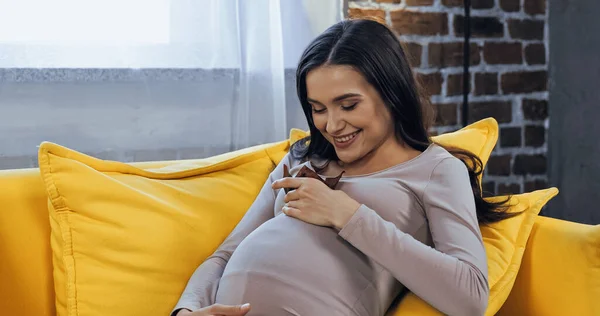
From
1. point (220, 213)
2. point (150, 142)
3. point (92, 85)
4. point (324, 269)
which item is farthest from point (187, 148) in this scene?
point (324, 269)

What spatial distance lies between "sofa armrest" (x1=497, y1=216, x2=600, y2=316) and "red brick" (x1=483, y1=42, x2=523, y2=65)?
1.02 metres

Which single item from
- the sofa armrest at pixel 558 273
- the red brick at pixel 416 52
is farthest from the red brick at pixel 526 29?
the sofa armrest at pixel 558 273

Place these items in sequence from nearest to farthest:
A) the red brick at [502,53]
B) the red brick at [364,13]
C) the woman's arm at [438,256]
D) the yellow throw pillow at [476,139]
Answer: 1. the woman's arm at [438,256]
2. the yellow throw pillow at [476,139]
3. the red brick at [364,13]
4. the red brick at [502,53]

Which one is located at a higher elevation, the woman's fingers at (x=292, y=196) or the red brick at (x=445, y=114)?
the red brick at (x=445, y=114)

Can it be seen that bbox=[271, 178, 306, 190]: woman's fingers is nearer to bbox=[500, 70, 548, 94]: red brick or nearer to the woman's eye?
the woman's eye

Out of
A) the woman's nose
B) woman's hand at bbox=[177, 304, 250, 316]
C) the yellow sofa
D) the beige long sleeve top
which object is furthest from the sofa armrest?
woman's hand at bbox=[177, 304, 250, 316]

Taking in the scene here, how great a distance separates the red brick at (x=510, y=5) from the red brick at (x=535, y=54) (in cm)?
14

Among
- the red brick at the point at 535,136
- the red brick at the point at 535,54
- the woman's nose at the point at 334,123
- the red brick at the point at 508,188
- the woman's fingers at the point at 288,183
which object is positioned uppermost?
the red brick at the point at 535,54

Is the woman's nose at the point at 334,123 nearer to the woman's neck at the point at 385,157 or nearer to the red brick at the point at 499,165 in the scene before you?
the woman's neck at the point at 385,157

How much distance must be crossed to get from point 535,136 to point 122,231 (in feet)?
5.21

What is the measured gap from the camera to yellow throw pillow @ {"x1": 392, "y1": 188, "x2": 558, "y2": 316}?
3.79ft

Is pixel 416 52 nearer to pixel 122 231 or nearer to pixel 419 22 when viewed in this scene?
pixel 419 22

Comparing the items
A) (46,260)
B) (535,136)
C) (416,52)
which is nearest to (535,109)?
(535,136)

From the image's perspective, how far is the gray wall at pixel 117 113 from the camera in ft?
5.68
